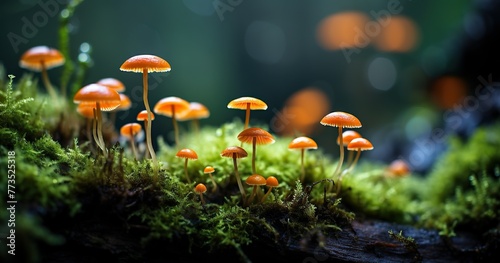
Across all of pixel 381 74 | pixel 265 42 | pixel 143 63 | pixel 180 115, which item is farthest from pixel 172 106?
pixel 265 42

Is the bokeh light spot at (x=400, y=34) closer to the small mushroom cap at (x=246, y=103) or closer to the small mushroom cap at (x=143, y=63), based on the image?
the small mushroom cap at (x=246, y=103)

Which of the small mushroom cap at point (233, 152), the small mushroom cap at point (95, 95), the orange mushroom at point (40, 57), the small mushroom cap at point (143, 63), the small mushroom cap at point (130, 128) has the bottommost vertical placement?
the small mushroom cap at point (233, 152)

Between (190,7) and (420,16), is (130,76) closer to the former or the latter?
(190,7)

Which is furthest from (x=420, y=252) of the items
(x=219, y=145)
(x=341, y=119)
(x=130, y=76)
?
(x=130, y=76)

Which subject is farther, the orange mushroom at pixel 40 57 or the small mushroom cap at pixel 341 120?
the orange mushroom at pixel 40 57

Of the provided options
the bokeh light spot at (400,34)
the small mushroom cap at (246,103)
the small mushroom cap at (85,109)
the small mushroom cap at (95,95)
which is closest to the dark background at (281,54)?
the bokeh light spot at (400,34)

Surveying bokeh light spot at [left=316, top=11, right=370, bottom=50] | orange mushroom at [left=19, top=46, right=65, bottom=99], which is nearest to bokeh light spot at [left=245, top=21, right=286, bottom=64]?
bokeh light spot at [left=316, top=11, right=370, bottom=50]

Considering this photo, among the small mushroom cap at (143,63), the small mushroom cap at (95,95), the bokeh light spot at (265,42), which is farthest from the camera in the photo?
the bokeh light spot at (265,42)
